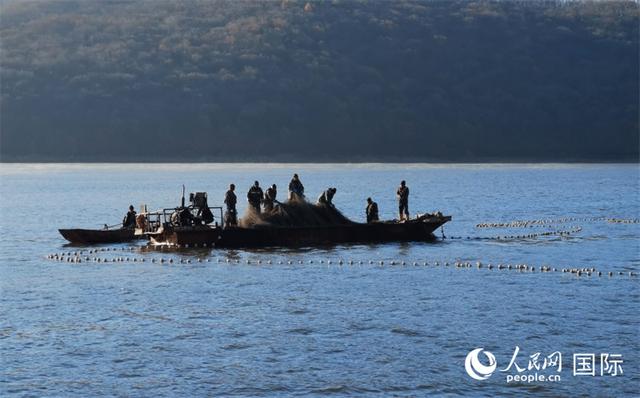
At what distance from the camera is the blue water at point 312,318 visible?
22594 mm

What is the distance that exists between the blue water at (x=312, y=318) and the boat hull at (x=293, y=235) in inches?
27.5

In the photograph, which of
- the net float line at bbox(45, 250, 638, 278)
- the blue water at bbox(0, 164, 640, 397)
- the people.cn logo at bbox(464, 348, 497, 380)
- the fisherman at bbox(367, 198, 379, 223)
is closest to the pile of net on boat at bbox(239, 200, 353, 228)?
the blue water at bbox(0, 164, 640, 397)

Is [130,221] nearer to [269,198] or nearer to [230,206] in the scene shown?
[230,206]

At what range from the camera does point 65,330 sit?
27.4 metres

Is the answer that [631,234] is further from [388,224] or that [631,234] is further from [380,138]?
[380,138]

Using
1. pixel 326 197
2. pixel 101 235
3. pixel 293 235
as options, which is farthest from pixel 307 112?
pixel 293 235

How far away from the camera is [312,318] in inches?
1133

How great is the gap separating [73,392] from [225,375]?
9.81 feet

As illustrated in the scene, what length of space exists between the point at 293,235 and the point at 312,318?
15864 millimetres

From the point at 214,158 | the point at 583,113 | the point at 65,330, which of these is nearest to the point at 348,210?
the point at 65,330

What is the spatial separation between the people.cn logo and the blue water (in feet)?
0.87

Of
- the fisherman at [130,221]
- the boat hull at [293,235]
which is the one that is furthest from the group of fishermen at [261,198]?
the fisherman at [130,221]

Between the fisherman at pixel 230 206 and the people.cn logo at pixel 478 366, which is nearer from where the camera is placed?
the people.cn logo at pixel 478 366

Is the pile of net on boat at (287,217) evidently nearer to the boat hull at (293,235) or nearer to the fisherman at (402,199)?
the boat hull at (293,235)
